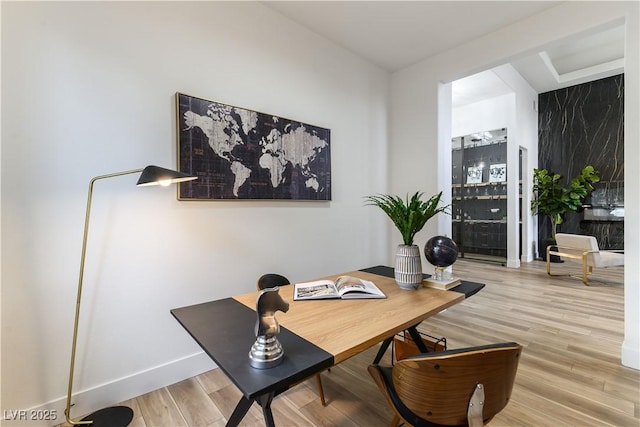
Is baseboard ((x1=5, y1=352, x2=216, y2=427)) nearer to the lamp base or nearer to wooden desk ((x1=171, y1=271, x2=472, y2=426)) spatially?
the lamp base

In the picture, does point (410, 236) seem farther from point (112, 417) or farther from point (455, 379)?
point (112, 417)

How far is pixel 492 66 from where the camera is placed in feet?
10.1

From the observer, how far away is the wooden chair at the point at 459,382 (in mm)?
864

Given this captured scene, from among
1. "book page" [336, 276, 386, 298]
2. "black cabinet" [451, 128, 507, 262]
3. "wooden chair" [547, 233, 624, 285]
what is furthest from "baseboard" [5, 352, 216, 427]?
"black cabinet" [451, 128, 507, 262]

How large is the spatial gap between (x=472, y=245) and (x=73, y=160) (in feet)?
23.6

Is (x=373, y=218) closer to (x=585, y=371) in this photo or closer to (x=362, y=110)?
(x=362, y=110)

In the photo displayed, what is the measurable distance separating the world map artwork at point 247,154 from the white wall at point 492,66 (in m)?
1.26

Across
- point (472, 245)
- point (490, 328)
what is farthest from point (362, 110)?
point (472, 245)

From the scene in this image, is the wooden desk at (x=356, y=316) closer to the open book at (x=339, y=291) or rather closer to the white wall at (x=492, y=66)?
the open book at (x=339, y=291)

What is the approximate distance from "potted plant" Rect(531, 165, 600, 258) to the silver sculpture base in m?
7.17

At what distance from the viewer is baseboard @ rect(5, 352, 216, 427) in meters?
1.60

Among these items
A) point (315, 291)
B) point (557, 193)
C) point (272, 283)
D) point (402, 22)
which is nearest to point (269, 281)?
point (272, 283)

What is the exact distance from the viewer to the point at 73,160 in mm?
1707

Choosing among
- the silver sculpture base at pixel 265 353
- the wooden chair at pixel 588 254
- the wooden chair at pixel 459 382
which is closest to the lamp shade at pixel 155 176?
the silver sculpture base at pixel 265 353
